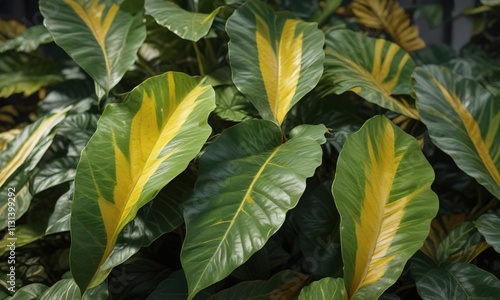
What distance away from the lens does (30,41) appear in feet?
4.45

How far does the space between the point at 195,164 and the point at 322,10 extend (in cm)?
69

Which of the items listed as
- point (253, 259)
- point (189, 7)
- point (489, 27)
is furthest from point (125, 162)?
point (489, 27)

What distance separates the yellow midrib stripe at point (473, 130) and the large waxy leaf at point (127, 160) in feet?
1.61

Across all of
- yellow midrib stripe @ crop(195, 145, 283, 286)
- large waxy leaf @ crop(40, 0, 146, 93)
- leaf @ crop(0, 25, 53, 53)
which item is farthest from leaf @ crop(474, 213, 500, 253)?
leaf @ crop(0, 25, 53, 53)

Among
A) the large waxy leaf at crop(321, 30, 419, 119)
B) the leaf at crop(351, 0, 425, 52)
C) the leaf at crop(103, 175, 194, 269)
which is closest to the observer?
the leaf at crop(103, 175, 194, 269)

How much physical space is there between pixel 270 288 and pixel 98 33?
0.63 m

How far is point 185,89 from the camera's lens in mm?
970

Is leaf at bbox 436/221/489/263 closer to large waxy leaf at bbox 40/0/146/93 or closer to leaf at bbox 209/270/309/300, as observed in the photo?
leaf at bbox 209/270/309/300

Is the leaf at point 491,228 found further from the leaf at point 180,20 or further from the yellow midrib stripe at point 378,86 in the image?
the leaf at point 180,20

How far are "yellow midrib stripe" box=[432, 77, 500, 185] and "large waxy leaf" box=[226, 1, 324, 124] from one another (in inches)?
11.1

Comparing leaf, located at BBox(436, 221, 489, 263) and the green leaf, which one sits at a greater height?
the green leaf

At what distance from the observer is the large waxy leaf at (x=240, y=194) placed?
29.6 inches

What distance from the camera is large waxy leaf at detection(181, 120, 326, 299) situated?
2.47 feet

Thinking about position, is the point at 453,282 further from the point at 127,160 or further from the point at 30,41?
the point at 30,41
